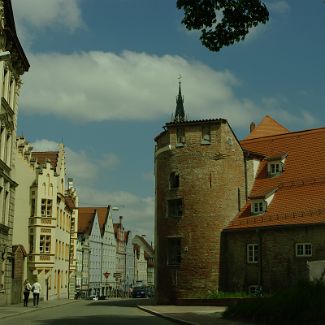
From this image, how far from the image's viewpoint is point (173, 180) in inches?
1734

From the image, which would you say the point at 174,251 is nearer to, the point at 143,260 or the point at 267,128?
the point at 267,128

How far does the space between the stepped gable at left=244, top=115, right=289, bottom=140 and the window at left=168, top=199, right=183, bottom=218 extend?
16479mm

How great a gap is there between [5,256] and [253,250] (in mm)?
15345

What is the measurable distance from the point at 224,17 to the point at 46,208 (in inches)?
1649

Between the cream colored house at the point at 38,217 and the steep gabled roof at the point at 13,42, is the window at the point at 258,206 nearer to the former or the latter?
the steep gabled roof at the point at 13,42

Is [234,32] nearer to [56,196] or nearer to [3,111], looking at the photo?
[3,111]

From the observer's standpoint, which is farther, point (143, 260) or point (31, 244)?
point (143, 260)

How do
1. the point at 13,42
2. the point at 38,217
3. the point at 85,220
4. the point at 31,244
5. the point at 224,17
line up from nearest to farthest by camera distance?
the point at 224,17 < the point at 13,42 < the point at 38,217 < the point at 31,244 < the point at 85,220

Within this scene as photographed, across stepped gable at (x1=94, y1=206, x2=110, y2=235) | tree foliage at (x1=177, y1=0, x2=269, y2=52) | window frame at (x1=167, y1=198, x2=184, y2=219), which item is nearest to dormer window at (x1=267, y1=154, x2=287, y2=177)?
window frame at (x1=167, y1=198, x2=184, y2=219)

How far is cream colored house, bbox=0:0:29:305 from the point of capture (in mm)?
33281

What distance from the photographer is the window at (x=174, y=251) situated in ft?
141

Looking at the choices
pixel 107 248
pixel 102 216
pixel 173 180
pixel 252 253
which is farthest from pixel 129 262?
pixel 252 253

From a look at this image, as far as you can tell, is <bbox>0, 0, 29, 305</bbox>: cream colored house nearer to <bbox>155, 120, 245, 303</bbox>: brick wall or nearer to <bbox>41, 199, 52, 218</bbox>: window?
<bbox>155, 120, 245, 303</bbox>: brick wall

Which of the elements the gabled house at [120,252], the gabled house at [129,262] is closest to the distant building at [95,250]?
the gabled house at [120,252]
